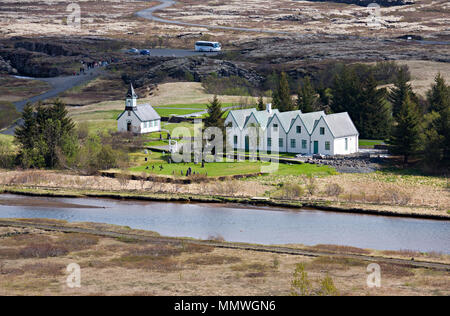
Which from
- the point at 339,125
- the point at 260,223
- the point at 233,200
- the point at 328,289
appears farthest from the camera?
the point at 339,125

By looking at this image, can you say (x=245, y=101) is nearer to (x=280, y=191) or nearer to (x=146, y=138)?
(x=146, y=138)

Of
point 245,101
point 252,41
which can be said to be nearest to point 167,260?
point 245,101

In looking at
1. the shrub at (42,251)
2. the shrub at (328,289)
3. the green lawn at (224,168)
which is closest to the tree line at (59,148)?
the green lawn at (224,168)


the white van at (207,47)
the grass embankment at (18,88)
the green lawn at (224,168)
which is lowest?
the green lawn at (224,168)

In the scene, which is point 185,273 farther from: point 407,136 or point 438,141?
point 407,136

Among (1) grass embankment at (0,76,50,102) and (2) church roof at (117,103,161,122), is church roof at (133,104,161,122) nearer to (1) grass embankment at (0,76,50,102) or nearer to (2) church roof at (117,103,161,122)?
(2) church roof at (117,103,161,122)

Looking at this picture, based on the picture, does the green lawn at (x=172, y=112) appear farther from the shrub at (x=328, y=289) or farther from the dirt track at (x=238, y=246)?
the shrub at (x=328, y=289)

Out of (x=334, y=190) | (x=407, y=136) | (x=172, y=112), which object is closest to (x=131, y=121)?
(x=172, y=112)
